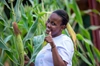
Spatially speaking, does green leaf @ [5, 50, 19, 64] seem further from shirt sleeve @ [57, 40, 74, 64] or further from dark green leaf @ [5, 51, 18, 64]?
shirt sleeve @ [57, 40, 74, 64]

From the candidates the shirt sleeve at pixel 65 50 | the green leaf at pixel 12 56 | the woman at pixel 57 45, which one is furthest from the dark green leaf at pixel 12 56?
the shirt sleeve at pixel 65 50

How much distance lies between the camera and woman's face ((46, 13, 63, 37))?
6.29ft

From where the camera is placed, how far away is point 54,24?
1929 mm

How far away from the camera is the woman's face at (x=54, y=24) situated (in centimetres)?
192

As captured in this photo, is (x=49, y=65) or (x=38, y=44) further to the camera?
(x=38, y=44)

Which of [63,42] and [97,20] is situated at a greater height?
[63,42]

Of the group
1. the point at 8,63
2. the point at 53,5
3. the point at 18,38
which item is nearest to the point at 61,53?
the point at 18,38

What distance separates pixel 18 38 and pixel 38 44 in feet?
0.53

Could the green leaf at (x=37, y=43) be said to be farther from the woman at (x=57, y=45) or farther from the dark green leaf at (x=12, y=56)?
the woman at (x=57, y=45)

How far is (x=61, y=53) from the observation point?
1.89m

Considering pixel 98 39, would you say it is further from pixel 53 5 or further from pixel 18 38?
pixel 18 38

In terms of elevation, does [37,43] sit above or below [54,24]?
below

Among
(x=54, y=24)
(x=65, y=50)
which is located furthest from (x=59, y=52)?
(x=54, y=24)

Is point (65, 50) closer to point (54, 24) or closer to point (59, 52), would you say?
point (59, 52)
